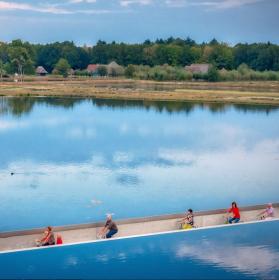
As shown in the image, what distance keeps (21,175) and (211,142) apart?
14.9m

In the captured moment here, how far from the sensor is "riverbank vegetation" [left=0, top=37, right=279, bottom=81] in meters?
91.6

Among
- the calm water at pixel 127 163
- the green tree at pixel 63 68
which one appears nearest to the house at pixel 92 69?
the green tree at pixel 63 68

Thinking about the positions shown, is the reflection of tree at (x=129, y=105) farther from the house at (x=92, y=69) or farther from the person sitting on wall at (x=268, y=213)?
the house at (x=92, y=69)

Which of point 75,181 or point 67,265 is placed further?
point 75,181

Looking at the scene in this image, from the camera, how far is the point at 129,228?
45.5ft

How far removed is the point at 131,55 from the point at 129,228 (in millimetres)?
94554

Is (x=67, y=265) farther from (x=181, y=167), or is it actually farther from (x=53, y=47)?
(x=53, y=47)

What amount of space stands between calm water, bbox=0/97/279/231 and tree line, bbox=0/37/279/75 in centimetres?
4636

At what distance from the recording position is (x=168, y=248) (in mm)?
12977

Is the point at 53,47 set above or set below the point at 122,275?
above

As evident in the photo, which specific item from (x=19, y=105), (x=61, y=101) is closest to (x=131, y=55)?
(x=61, y=101)

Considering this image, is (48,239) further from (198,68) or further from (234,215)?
(198,68)

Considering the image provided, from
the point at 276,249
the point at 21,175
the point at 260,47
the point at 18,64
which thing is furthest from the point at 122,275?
the point at 260,47

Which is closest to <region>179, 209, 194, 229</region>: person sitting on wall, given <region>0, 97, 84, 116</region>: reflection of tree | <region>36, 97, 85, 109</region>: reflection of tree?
<region>0, 97, 84, 116</region>: reflection of tree
